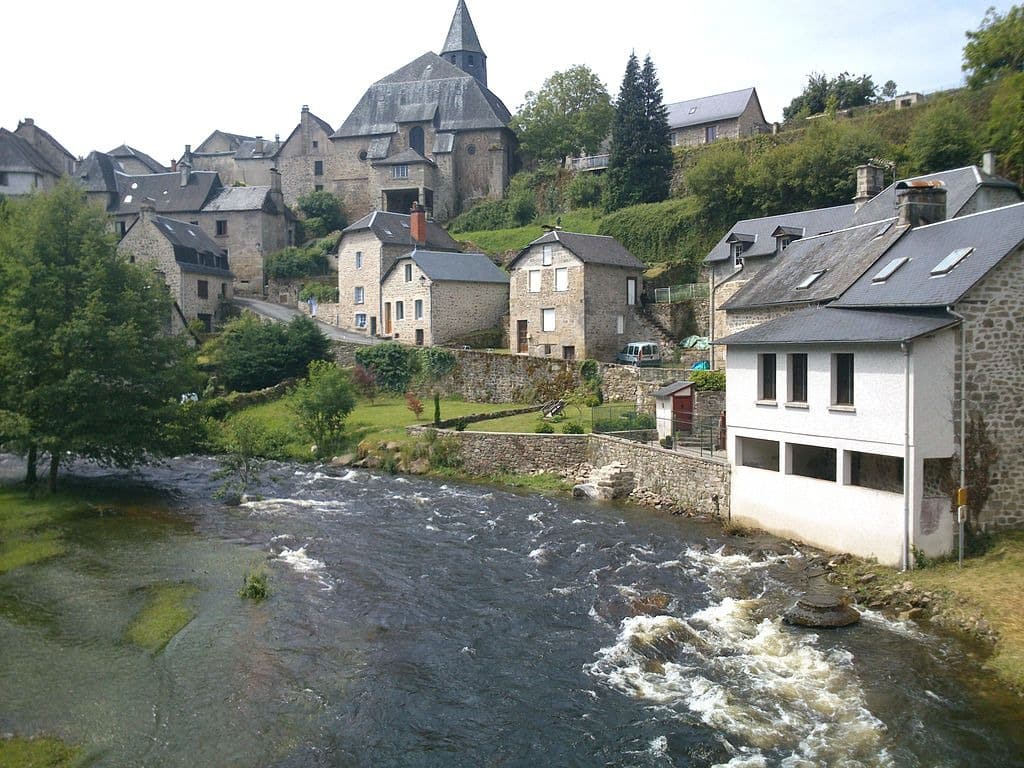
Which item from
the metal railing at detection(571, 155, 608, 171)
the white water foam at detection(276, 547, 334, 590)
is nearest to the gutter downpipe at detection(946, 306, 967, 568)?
the white water foam at detection(276, 547, 334, 590)

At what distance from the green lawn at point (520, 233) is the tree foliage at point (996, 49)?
22197 millimetres

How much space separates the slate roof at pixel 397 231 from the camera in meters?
47.2

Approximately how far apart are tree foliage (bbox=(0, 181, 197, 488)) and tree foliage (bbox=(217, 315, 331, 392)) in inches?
591

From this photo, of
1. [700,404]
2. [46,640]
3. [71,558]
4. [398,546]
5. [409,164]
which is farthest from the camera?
[409,164]

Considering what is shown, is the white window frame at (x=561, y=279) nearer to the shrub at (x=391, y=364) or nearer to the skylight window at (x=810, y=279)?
the shrub at (x=391, y=364)

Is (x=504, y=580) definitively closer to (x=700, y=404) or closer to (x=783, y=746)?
(x=783, y=746)

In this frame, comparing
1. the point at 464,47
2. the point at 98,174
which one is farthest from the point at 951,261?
the point at 464,47

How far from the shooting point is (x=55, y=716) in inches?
401

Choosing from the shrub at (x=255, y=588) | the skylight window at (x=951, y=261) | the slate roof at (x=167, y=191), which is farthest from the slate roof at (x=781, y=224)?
the slate roof at (x=167, y=191)

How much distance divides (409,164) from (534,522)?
46199 mm

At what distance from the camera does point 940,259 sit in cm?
1750

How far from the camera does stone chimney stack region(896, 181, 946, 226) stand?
67.8 feet

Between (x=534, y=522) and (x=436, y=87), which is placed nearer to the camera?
(x=534, y=522)

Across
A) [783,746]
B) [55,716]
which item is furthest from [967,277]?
[55,716]
